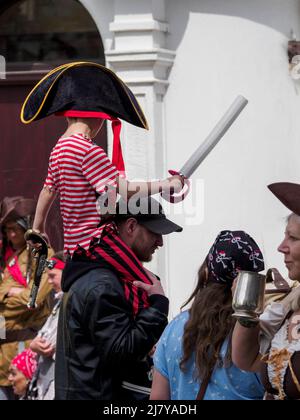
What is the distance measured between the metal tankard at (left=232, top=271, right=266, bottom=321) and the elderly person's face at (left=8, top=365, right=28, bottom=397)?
10.5ft

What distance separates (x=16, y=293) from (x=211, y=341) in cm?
304

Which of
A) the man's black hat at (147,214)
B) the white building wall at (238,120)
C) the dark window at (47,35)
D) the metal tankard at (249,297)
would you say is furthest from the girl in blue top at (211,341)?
the dark window at (47,35)

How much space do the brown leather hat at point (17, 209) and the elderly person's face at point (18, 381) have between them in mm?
988

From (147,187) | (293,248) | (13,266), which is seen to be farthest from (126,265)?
(13,266)

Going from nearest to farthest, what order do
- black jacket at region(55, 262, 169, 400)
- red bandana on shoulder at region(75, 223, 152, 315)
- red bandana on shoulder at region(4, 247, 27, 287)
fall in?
1. black jacket at region(55, 262, 169, 400)
2. red bandana on shoulder at region(75, 223, 152, 315)
3. red bandana on shoulder at region(4, 247, 27, 287)

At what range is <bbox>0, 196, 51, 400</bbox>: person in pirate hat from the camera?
7074mm

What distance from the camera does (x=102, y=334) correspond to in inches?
182

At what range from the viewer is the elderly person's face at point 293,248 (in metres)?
4.16

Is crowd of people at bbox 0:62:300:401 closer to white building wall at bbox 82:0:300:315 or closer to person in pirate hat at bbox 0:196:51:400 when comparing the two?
person in pirate hat at bbox 0:196:51:400

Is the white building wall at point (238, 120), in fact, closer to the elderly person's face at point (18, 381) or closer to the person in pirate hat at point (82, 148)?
the elderly person's face at point (18, 381)

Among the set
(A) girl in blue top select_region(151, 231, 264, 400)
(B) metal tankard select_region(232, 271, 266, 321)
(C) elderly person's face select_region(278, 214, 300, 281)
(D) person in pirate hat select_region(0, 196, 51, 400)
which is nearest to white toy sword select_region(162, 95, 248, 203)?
(A) girl in blue top select_region(151, 231, 264, 400)

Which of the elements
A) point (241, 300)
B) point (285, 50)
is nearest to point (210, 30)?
point (285, 50)

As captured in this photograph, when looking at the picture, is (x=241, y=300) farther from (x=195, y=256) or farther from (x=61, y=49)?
(x=61, y=49)
